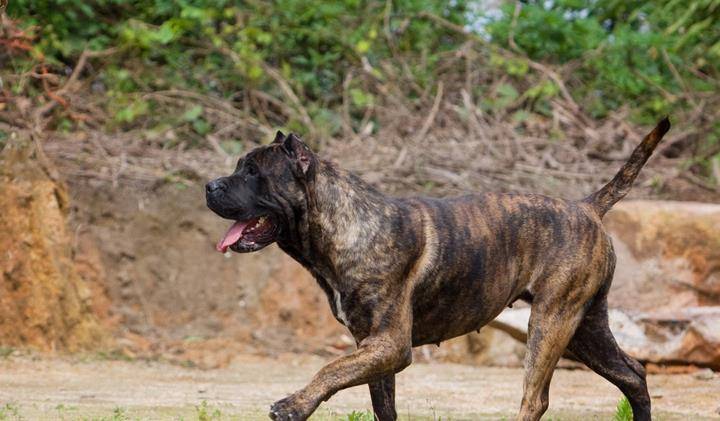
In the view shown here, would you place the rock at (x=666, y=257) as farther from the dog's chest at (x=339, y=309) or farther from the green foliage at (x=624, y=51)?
the dog's chest at (x=339, y=309)

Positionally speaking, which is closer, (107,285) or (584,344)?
(584,344)

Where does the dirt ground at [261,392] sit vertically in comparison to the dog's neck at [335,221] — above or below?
below

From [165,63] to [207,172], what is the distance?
9.38 feet

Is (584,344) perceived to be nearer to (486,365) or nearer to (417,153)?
(486,365)

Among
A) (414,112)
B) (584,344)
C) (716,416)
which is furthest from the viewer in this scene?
(414,112)

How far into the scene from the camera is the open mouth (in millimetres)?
5926

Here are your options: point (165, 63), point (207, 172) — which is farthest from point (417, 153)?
point (165, 63)

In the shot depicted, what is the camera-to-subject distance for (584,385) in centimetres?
962

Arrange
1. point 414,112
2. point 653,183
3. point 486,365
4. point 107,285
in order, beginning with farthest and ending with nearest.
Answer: point 414,112 → point 653,183 → point 107,285 → point 486,365

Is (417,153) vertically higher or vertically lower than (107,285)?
higher

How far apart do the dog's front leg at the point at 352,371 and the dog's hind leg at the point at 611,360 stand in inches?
52.7

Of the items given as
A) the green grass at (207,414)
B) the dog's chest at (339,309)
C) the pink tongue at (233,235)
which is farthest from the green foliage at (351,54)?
the dog's chest at (339,309)

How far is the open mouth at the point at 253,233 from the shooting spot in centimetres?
593

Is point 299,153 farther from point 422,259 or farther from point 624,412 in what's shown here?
point 624,412
